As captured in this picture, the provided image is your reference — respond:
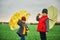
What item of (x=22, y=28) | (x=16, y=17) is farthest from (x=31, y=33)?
(x=16, y=17)

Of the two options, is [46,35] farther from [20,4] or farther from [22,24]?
[20,4]

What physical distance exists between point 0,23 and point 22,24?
0.76 feet

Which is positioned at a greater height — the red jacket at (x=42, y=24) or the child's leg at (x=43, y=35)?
the red jacket at (x=42, y=24)

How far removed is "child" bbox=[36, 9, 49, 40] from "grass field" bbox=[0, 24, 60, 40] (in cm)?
4

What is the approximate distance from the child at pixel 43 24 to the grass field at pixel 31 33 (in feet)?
0.14

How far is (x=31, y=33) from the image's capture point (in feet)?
6.17

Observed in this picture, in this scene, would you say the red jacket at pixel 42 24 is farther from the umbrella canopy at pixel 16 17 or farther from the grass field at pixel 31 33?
the umbrella canopy at pixel 16 17

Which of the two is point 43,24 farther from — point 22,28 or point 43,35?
point 22,28

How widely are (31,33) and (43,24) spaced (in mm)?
153

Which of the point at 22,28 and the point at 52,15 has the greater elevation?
the point at 52,15

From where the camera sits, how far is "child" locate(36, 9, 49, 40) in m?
1.84

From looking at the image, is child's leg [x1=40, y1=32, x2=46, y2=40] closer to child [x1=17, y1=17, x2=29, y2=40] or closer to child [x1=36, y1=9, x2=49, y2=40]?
child [x1=36, y1=9, x2=49, y2=40]

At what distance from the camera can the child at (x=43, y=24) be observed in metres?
1.84

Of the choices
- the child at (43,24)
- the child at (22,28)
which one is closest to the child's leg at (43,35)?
the child at (43,24)
